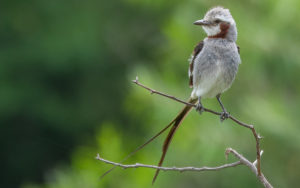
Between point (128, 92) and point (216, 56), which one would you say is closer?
point (216, 56)

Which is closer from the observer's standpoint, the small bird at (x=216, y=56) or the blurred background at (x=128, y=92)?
the small bird at (x=216, y=56)

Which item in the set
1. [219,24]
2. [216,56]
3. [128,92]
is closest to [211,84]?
[216,56]

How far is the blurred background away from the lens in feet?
21.5

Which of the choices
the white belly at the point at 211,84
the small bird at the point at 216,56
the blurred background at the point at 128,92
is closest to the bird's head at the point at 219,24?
the small bird at the point at 216,56

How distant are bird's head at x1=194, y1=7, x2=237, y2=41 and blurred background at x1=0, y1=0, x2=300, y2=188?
8.38 ft

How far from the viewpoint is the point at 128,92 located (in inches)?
415

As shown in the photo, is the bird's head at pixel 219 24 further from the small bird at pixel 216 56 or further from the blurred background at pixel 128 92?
the blurred background at pixel 128 92

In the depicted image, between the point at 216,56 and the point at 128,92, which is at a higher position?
the point at 216,56

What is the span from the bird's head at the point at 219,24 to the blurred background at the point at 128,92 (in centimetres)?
256

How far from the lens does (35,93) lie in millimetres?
11414

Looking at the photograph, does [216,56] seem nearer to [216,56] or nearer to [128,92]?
[216,56]

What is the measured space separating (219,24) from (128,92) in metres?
6.76

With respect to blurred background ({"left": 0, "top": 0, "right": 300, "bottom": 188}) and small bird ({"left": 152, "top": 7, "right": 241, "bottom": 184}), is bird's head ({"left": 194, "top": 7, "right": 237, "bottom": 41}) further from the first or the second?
blurred background ({"left": 0, "top": 0, "right": 300, "bottom": 188})

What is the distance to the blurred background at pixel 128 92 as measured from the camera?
654 centimetres
